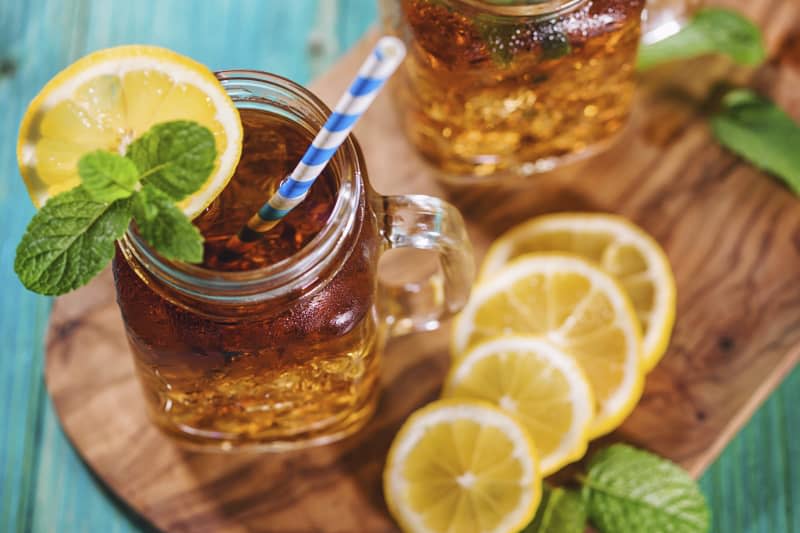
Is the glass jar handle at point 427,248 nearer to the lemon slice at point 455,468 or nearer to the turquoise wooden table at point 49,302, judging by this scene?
the lemon slice at point 455,468

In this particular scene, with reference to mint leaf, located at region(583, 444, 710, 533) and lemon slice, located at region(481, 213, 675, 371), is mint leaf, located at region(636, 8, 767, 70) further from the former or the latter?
mint leaf, located at region(583, 444, 710, 533)

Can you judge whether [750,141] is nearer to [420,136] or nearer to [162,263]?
[420,136]

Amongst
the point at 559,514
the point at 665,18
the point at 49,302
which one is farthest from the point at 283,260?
the point at 665,18

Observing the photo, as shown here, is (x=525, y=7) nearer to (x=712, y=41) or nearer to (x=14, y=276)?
(x=712, y=41)

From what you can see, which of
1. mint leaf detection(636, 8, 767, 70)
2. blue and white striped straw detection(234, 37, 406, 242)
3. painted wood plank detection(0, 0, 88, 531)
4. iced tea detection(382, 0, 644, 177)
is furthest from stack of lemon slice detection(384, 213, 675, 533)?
painted wood plank detection(0, 0, 88, 531)

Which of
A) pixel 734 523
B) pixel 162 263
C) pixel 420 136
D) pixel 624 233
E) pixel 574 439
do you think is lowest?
pixel 734 523

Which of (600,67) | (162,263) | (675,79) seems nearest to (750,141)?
(675,79)
